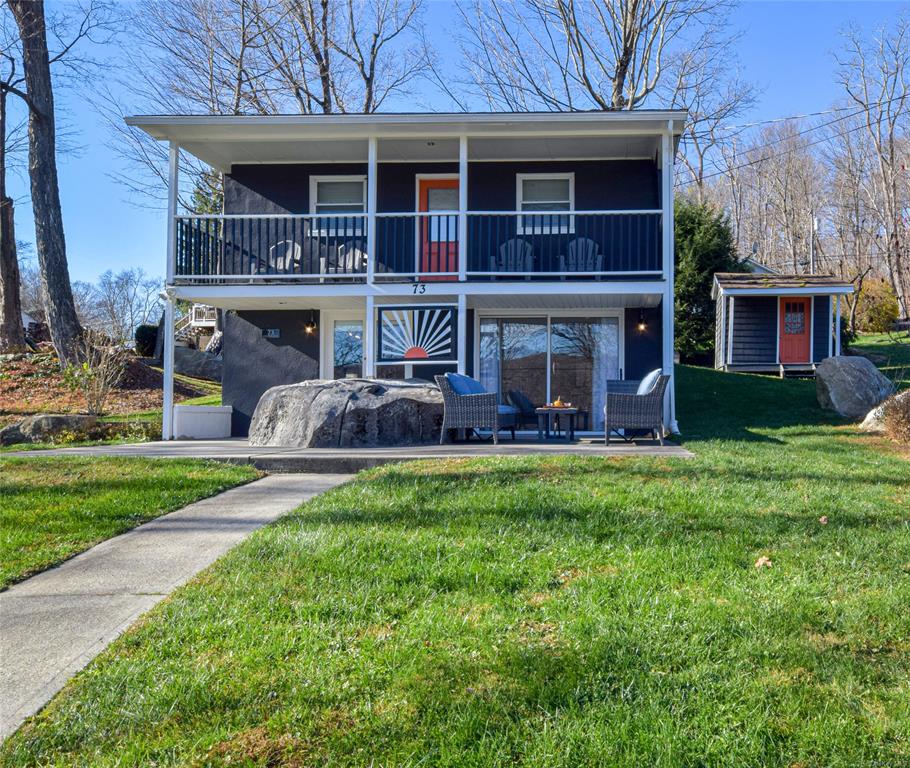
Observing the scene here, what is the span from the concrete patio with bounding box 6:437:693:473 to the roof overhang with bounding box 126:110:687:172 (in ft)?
14.5

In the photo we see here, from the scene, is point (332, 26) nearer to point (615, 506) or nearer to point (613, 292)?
point (613, 292)

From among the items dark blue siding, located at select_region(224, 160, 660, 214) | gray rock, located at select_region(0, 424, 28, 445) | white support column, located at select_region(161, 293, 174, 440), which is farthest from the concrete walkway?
dark blue siding, located at select_region(224, 160, 660, 214)

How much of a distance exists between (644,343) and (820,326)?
11.2m

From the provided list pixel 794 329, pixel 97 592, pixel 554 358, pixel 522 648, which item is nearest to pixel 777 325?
pixel 794 329

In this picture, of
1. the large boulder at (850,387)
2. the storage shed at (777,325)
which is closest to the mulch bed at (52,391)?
the large boulder at (850,387)

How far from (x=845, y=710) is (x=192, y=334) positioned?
2590 cm

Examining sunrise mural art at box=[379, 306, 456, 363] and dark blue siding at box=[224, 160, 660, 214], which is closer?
sunrise mural art at box=[379, 306, 456, 363]

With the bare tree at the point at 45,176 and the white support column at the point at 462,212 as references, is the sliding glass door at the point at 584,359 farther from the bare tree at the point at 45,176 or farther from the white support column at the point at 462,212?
the bare tree at the point at 45,176

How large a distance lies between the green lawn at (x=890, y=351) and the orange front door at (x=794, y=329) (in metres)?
2.00

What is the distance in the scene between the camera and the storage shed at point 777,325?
833 inches

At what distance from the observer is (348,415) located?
929cm

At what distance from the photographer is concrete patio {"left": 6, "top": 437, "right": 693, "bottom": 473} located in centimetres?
778

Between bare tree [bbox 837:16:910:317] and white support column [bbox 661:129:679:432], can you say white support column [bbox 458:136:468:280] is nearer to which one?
white support column [bbox 661:129:679:432]

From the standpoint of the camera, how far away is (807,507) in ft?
17.1
